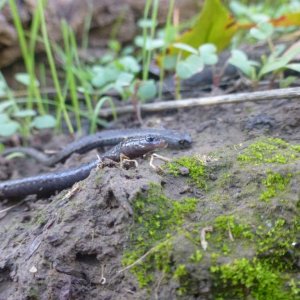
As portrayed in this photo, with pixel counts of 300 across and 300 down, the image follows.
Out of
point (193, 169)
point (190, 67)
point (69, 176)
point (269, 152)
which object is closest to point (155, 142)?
point (193, 169)

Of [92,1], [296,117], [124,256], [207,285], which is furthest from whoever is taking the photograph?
[92,1]

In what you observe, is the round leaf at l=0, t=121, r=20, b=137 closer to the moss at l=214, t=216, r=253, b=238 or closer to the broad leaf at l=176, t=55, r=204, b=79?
the broad leaf at l=176, t=55, r=204, b=79

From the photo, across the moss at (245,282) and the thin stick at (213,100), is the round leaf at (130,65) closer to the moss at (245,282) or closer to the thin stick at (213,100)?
the thin stick at (213,100)

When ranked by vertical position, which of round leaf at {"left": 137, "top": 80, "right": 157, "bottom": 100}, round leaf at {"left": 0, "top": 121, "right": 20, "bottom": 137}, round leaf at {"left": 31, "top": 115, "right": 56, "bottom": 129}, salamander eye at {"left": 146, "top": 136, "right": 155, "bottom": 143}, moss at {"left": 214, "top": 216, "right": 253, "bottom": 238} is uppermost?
moss at {"left": 214, "top": 216, "right": 253, "bottom": 238}

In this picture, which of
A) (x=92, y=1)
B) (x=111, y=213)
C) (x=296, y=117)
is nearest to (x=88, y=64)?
(x=92, y=1)

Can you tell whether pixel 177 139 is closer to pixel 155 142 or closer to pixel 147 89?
pixel 155 142

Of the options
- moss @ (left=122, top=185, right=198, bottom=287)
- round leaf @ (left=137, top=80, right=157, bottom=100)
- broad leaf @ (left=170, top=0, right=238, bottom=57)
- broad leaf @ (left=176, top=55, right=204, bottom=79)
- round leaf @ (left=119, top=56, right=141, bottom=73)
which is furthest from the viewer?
broad leaf @ (left=170, top=0, right=238, bottom=57)

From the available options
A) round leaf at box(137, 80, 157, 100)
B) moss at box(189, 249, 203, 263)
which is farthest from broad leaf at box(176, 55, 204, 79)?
moss at box(189, 249, 203, 263)

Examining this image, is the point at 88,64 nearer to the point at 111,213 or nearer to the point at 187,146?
the point at 187,146
